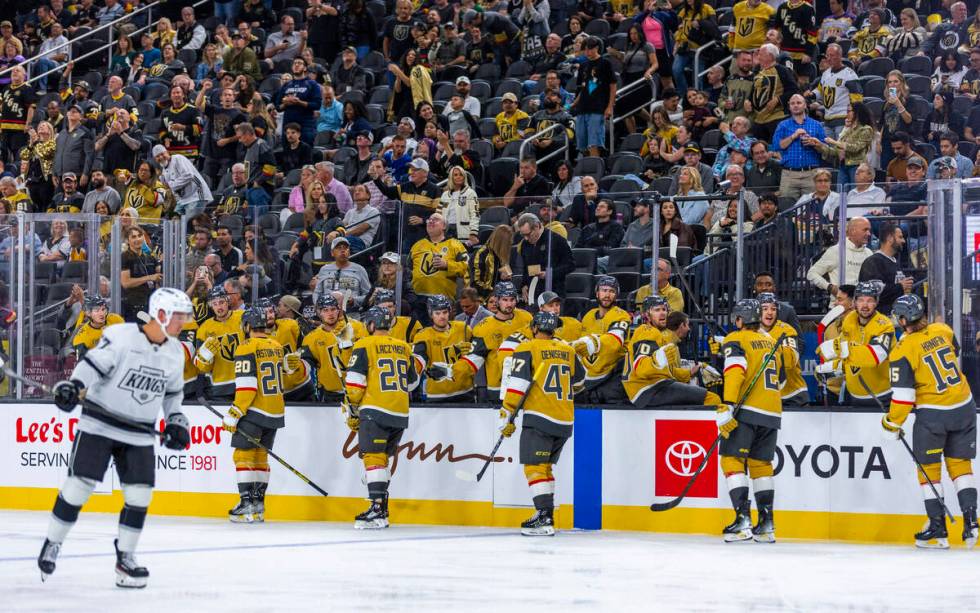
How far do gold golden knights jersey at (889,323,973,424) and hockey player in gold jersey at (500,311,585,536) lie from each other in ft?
8.01

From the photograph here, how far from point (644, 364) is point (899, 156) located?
12.5ft

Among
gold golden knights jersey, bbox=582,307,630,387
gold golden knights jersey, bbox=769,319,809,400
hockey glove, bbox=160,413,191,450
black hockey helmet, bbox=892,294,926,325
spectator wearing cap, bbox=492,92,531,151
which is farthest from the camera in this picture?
spectator wearing cap, bbox=492,92,531,151

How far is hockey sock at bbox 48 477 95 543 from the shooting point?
796 cm

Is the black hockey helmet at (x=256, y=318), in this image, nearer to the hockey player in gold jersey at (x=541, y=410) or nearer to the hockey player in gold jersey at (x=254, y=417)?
the hockey player in gold jersey at (x=254, y=417)

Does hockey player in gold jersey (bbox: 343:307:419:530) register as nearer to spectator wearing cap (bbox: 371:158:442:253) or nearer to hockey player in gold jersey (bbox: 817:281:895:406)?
spectator wearing cap (bbox: 371:158:442:253)

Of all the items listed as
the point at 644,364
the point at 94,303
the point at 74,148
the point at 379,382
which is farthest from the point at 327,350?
the point at 74,148

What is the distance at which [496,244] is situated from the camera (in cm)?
1274

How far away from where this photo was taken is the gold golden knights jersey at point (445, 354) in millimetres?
12172

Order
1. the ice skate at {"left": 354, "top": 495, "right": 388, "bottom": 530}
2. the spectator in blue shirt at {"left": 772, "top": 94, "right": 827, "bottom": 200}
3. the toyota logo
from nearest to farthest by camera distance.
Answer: the toyota logo
the ice skate at {"left": 354, "top": 495, "right": 388, "bottom": 530}
the spectator in blue shirt at {"left": 772, "top": 94, "right": 827, "bottom": 200}

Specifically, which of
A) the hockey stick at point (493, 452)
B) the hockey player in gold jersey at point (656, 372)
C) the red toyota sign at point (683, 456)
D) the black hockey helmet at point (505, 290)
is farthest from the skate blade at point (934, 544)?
the black hockey helmet at point (505, 290)

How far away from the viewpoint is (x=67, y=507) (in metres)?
8.02

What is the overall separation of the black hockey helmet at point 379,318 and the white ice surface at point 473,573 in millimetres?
1667

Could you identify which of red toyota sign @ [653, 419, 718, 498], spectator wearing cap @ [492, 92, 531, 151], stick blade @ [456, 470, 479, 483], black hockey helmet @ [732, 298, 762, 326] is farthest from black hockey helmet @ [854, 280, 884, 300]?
spectator wearing cap @ [492, 92, 531, 151]

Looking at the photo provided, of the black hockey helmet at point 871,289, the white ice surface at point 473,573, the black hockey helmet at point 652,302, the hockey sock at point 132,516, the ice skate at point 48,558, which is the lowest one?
the white ice surface at point 473,573
